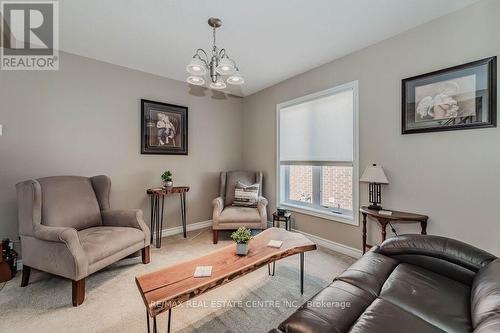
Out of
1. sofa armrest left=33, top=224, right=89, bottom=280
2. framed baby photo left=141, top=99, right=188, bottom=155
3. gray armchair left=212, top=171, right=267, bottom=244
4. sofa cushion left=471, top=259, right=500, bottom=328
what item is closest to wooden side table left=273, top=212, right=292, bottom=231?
gray armchair left=212, top=171, right=267, bottom=244

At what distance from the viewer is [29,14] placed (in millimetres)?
2092

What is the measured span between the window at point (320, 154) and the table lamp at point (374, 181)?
0.25 metres

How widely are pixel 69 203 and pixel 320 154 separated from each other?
10.5ft

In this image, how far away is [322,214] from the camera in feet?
10.1

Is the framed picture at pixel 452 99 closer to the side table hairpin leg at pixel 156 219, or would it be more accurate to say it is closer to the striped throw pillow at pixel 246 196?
the striped throw pillow at pixel 246 196

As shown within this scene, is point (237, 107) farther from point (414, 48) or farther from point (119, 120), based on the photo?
point (414, 48)

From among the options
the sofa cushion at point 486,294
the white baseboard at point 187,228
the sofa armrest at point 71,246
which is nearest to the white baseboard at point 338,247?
the sofa cushion at point 486,294

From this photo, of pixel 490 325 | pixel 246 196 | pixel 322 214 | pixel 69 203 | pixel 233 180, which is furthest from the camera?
pixel 233 180

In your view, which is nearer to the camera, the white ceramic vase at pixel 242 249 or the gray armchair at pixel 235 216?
the white ceramic vase at pixel 242 249

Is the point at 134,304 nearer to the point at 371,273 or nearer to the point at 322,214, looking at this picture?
the point at 371,273

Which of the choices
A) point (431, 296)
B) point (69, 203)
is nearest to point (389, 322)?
point (431, 296)

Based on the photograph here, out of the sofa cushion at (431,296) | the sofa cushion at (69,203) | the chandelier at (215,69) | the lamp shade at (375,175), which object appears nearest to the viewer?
the sofa cushion at (431,296)

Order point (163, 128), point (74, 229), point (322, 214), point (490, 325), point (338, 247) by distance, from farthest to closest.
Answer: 1. point (163, 128)
2. point (322, 214)
3. point (338, 247)
4. point (74, 229)
5. point (490, 325)

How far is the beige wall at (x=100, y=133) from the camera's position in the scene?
2.45 metres
